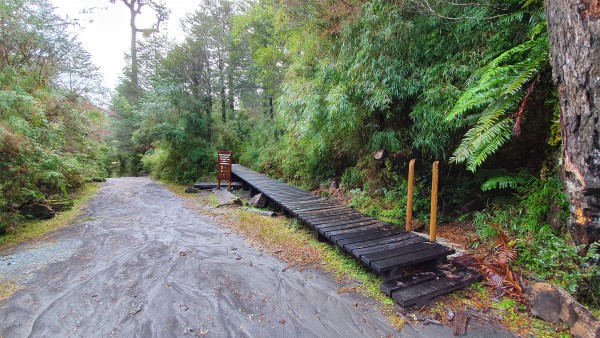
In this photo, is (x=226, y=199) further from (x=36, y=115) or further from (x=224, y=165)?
(x=36, y=115)

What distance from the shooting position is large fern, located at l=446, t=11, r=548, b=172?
294 centimetres

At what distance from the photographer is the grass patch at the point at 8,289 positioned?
8.57 feet

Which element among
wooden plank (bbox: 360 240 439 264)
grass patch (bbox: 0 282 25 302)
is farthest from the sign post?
wooden plank (bbox: 360 240 439 264)

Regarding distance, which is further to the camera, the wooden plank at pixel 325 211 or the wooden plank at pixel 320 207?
the wooden plank at pixel 320 207

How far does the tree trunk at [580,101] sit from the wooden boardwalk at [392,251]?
3.66 feet

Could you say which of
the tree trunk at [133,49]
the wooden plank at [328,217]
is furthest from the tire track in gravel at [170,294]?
the tree trunk at [133,49]

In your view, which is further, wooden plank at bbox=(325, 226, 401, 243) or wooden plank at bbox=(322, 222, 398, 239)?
wooden plank at bbox=(322, 222, 398, 239)

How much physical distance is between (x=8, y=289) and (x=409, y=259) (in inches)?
160

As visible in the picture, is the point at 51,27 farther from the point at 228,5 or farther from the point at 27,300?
the point at 27,300

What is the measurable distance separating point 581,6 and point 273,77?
965 cm

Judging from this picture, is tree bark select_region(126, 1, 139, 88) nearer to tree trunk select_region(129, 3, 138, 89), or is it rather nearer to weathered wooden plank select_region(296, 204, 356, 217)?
tree trunk select_region(129, 3, 138, 89)

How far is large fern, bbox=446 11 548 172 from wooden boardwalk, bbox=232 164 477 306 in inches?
47.0

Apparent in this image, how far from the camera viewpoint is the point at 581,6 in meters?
Answer: 2.25

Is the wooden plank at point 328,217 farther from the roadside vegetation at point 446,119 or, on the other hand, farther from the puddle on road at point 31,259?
the puddle on road at point 31,259
